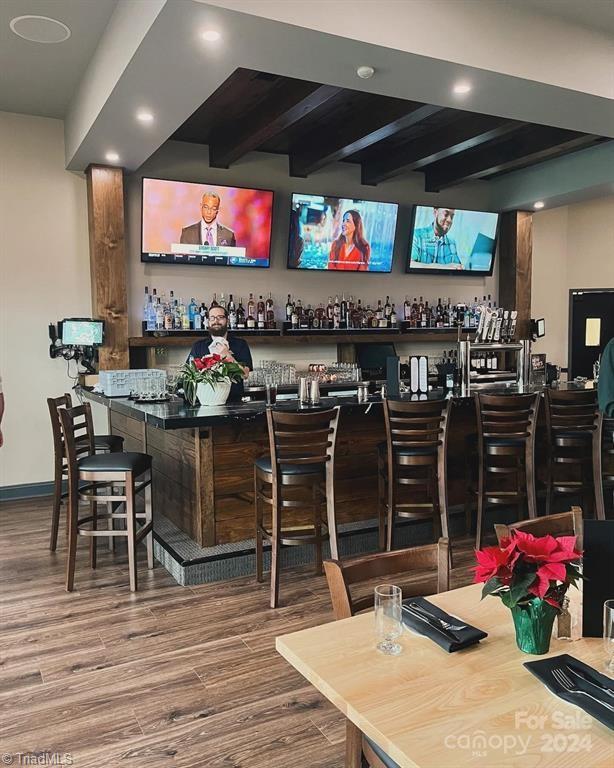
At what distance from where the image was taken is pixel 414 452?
413 cm

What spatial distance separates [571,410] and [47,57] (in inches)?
188

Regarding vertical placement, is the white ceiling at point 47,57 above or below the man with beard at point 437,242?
above

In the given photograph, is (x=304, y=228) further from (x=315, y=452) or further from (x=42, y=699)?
(x=42, y=699)

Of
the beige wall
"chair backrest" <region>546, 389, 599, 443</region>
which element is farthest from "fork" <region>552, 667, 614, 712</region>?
the beige wall

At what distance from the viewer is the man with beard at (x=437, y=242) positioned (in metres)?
7.71

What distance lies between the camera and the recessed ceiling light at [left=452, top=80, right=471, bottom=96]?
13.4 ft

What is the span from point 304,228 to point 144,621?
15.6 ft

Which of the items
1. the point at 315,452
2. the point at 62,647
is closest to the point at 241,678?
the point at 62,647

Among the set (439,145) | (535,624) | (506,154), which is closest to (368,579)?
(535,624)

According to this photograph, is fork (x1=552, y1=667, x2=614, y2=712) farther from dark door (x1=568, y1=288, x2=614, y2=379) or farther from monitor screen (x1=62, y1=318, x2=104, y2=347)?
dark door (x1=568, y1=288, x2=614, y2=379)

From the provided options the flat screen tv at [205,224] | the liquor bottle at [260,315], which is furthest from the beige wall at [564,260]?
the flat screen tv at [205,224]

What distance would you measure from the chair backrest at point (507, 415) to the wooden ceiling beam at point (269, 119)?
2.47 metres

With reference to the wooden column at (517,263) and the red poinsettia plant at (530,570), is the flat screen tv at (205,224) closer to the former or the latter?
the wooden column at (517,263)

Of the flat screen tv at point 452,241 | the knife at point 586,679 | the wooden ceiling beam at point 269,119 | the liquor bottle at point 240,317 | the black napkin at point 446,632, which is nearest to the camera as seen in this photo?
the knife at point 586,679
